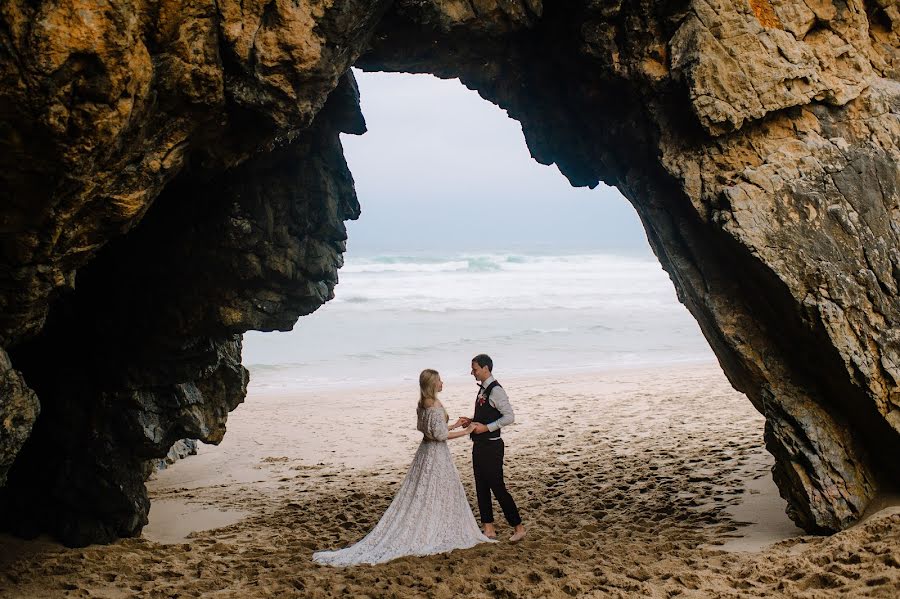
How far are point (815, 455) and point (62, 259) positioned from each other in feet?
22.9

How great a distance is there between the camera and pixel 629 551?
7.66 meters

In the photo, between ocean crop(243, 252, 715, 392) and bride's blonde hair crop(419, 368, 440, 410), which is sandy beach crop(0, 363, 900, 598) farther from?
ocean crop(243, 252, 715, 392)

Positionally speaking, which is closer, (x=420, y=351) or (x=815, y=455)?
(x=815, y=455)

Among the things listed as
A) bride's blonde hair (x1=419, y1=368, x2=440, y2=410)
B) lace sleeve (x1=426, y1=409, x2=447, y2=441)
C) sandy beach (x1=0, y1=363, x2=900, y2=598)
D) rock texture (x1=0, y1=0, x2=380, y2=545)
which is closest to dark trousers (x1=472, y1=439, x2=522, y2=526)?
lace sleeve (x1=426, y1=409, x2=447, y2=441)

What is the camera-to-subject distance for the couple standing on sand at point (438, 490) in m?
8.09

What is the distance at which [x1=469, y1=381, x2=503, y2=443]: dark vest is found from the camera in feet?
27.4

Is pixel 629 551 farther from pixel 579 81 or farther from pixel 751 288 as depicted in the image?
pixel 579 81

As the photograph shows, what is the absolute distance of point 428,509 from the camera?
8219 millimetres

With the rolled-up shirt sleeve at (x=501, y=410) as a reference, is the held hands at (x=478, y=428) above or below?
below

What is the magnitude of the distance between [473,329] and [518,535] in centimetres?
2845

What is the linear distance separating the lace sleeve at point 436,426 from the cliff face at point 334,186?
298cm

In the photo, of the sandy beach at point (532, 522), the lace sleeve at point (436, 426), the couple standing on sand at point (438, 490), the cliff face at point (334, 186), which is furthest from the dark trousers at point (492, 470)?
the cliff face at point (334, 186)

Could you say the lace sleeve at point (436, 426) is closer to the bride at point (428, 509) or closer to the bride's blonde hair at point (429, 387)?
the bride at point (428, 509)

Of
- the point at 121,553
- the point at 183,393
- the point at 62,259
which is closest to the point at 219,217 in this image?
the point at 183,393
